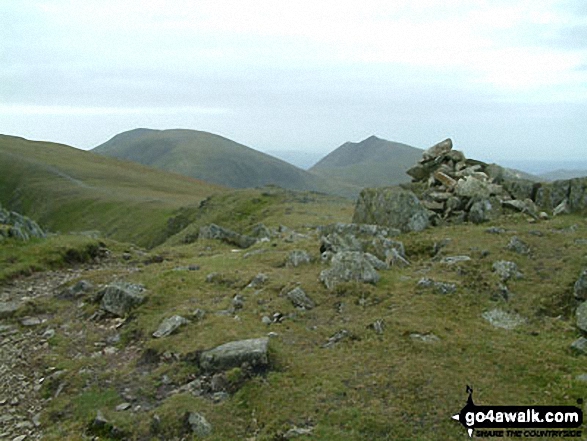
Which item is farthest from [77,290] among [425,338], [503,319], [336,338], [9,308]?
[503,319]

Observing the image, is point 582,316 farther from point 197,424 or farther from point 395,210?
point 395,210

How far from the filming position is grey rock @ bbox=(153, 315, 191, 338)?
582 inches

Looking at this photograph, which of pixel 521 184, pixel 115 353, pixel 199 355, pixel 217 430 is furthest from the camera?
pixel 521 184

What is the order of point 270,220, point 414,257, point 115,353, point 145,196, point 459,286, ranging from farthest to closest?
point 145,196
point 270,220
point 414,257
point 459,286
point 115,353

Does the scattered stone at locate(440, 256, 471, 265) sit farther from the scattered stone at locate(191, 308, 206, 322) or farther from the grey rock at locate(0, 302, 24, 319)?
the grey rock at locate(0, 302, 24, 319)

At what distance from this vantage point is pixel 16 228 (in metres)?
25.1

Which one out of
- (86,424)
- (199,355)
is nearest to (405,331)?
(199,355)

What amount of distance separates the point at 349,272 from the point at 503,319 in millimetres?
5534

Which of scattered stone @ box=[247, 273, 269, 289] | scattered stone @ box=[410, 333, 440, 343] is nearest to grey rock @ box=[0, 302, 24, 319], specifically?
scattered stone @ box=[247, 273, 269, 289]

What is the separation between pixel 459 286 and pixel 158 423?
11.3m

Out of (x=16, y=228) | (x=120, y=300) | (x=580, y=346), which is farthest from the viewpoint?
(x=16, y=228)

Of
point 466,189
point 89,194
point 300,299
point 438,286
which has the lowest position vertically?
point 300,299

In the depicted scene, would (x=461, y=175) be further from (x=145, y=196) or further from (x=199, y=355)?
(x=145, y=196)

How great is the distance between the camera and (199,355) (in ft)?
43.1
